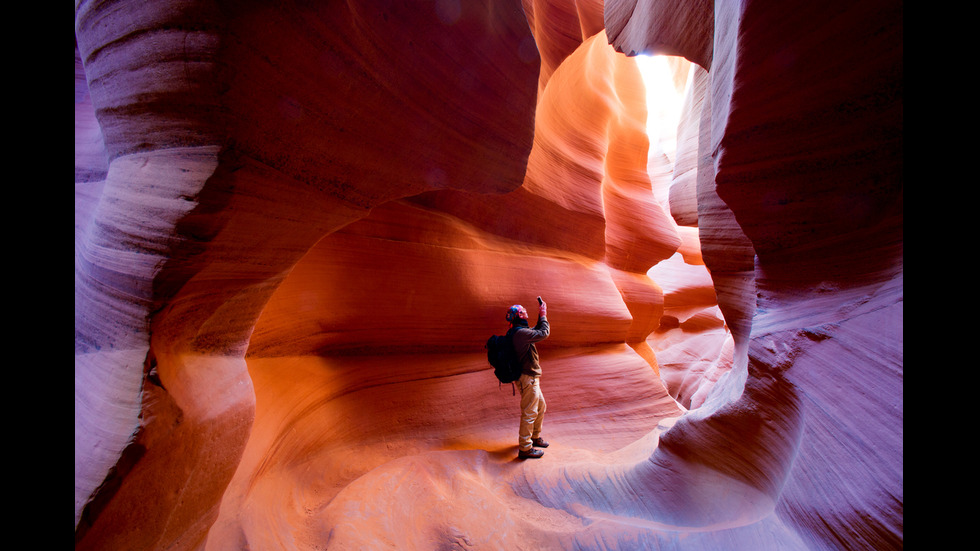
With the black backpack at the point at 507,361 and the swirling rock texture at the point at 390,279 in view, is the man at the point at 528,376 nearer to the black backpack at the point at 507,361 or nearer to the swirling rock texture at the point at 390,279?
the black backpack at the point at 507,361

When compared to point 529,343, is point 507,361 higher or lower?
lower

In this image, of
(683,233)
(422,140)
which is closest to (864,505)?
(422,140)

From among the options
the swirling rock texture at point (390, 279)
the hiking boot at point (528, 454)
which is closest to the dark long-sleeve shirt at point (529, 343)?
the hiking boot at point (528, 454)

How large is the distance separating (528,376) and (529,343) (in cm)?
42

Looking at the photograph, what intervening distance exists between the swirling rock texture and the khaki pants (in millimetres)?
257

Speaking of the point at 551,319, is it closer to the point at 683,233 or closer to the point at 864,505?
the point at 864,505

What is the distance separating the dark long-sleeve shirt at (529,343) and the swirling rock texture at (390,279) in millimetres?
1065

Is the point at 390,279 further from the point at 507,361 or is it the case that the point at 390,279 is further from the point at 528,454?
the point at 528,454

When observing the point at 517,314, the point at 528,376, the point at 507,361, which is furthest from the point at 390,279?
the point at 528,376

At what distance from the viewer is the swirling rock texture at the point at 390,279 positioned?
1.90 m

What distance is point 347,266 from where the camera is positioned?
4445 millimetres

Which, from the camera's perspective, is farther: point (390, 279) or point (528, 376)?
point (390, 279)

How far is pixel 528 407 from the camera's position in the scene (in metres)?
4.52

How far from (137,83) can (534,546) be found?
3931 millimetres
